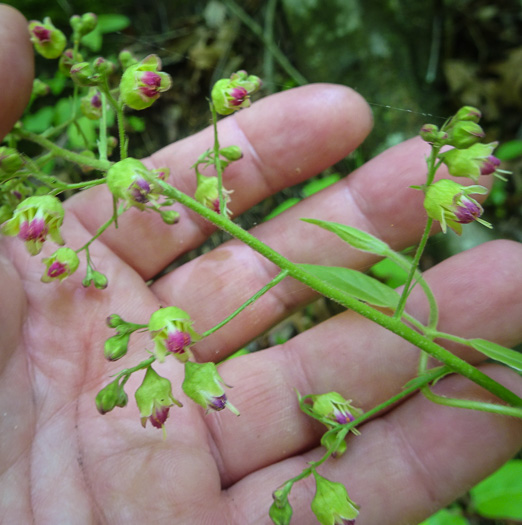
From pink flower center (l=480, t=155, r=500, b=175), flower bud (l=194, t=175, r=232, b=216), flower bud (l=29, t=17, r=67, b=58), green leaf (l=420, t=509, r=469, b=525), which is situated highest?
flower bud (l=29, t=17, r=67, b=58)

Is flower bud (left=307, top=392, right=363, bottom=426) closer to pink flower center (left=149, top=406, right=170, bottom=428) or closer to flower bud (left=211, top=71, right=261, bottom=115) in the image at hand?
pink flower center (left=149, top=406, right=170, bottom=428)

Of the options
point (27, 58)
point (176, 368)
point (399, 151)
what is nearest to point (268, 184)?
point (399, 151)

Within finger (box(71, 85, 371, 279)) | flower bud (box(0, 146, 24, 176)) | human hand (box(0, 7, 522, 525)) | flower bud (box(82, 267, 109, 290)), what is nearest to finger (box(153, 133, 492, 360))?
human hand (box(0, 7, 522, 525))

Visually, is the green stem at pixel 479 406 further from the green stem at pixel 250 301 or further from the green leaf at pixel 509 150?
the green leaf at pixel 509 150

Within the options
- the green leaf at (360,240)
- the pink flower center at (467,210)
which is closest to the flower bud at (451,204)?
the pink flower center at (467,210)

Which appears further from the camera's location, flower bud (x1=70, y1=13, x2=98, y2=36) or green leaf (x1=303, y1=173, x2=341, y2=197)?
green leaf (x1=303, y1=173, x2=341, y2=197)

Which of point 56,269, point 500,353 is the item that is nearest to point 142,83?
point 56,269

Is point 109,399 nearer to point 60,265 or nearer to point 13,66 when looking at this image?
point 60,265
